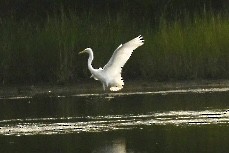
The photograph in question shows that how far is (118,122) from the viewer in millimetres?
20672

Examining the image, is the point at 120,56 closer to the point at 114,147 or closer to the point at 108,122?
the point at 108,122

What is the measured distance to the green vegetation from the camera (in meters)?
29.8

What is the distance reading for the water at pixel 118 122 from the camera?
1752cm

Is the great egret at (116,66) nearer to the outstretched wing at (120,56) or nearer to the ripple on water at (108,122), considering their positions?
the outstretched wing at (120,56)

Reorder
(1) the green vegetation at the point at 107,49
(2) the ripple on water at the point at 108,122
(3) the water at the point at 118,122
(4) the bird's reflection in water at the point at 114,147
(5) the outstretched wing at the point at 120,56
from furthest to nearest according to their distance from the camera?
1. (1) the green vegetation at the point at 107,49
2. (5) the outstretched wing at the point at 120,56
3. (2) the ripple on water at the point at 108,122
4. (3) the water at the point at 118,122
5. (4) the bird's reflection in water at the point at 114,147

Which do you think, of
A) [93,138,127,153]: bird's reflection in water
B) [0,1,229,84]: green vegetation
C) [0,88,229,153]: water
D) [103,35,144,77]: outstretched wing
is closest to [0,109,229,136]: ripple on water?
[0,88,229,153]: water

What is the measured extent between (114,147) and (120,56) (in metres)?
7.66

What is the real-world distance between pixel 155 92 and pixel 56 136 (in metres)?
8.33

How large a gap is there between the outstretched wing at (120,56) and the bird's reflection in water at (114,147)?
258 inches

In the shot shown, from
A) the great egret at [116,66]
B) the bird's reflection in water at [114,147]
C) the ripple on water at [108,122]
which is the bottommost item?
the bird's reflection in water at [114,147]

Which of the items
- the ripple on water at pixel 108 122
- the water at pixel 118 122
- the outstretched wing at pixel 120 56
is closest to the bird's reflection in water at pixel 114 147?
the water at pixel 118 122

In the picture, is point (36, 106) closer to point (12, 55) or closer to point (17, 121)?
point (17, 121)

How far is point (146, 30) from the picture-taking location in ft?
105

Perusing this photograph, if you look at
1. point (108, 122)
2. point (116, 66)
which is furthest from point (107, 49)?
point (108, 122)
